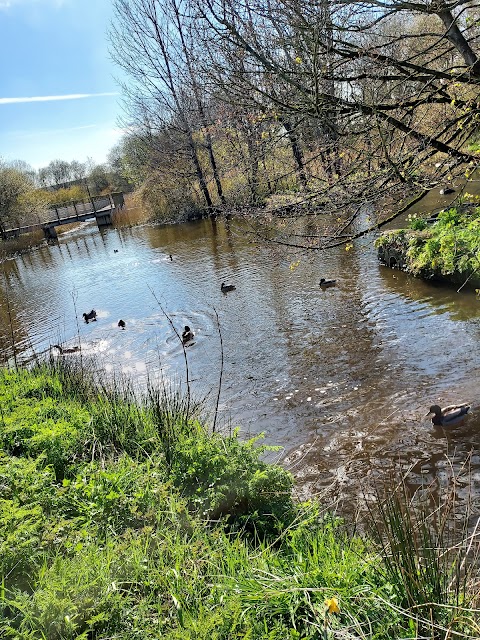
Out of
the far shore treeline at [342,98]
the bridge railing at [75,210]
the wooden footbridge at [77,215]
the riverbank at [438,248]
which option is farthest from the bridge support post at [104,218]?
the far shore treeline at [342,98]

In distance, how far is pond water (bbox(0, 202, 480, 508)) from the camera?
5.04 meters

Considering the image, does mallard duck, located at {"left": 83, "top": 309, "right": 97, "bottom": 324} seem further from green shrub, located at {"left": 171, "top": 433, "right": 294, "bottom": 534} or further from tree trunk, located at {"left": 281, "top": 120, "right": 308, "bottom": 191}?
green shrub, located at {"left": 171, "top": 433, "right": 294, "bottom": 534}

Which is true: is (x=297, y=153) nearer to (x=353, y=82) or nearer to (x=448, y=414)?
(x=353, y=82)

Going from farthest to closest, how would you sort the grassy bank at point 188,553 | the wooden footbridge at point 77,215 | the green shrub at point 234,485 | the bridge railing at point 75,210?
the bridge railing at point 75,210, the wooden footbridge at point 77,215, the green shrub at point 234,485, the grassy bank at point 188,553

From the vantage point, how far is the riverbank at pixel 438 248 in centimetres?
861

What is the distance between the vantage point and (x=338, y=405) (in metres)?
6.04

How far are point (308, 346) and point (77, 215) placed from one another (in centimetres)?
3527

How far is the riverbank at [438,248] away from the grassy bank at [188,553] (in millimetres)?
6043

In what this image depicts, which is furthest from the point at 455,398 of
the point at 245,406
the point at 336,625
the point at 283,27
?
the point at 283,27

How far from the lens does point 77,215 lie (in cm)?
3859

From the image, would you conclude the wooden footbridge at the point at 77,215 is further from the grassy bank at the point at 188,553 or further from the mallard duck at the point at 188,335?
the grassy bank at the point at 188,553

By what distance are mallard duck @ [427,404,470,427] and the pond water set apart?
11cm

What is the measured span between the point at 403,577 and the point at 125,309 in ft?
38.0

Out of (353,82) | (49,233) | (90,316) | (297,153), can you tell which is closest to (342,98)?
(353,82)
